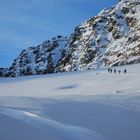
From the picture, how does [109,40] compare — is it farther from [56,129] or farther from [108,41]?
[56,129]

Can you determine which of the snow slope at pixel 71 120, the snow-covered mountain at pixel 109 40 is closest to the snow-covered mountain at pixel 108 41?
the snow-covered mountain at pixel 109 40

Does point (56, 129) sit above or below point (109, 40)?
below

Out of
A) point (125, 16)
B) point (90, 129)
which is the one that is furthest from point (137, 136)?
point (125, 16)

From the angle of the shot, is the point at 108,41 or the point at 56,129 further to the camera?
the point at 108,41

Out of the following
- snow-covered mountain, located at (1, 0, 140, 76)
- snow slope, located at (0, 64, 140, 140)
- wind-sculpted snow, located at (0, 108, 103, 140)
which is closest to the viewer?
snow slope, located at (0, 64, 140, 140)

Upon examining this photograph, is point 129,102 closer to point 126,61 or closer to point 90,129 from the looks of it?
point 90,129

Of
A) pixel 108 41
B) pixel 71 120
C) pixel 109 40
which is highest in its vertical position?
pixel 109 40

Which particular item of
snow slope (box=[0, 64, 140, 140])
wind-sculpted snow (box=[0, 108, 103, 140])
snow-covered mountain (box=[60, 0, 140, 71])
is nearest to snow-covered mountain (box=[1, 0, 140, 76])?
snow-covered mountain (box=[60, 0, 140, 71])

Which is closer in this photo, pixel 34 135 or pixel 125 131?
pixel 34 135

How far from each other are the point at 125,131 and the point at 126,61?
433 feet

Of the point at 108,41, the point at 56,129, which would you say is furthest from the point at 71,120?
the point at 108,41

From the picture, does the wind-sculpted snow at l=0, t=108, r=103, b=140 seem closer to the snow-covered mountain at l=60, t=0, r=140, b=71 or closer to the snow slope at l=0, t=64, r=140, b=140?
the snow slope at l=0, t=64, r=140, b=140

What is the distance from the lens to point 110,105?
53.9ft

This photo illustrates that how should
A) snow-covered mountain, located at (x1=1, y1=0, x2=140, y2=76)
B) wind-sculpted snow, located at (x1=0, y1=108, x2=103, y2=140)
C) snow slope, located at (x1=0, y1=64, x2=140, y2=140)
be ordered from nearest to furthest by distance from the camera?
snow slope, located at (x1=0, y1=64, x2=140, y2=140)
wind-sculpted snow, located at (x1=0, y1=108, x2=103, y2=140)
snow-covered mountain, located at (x1=1, y1=0, x2=140, y2=76)
